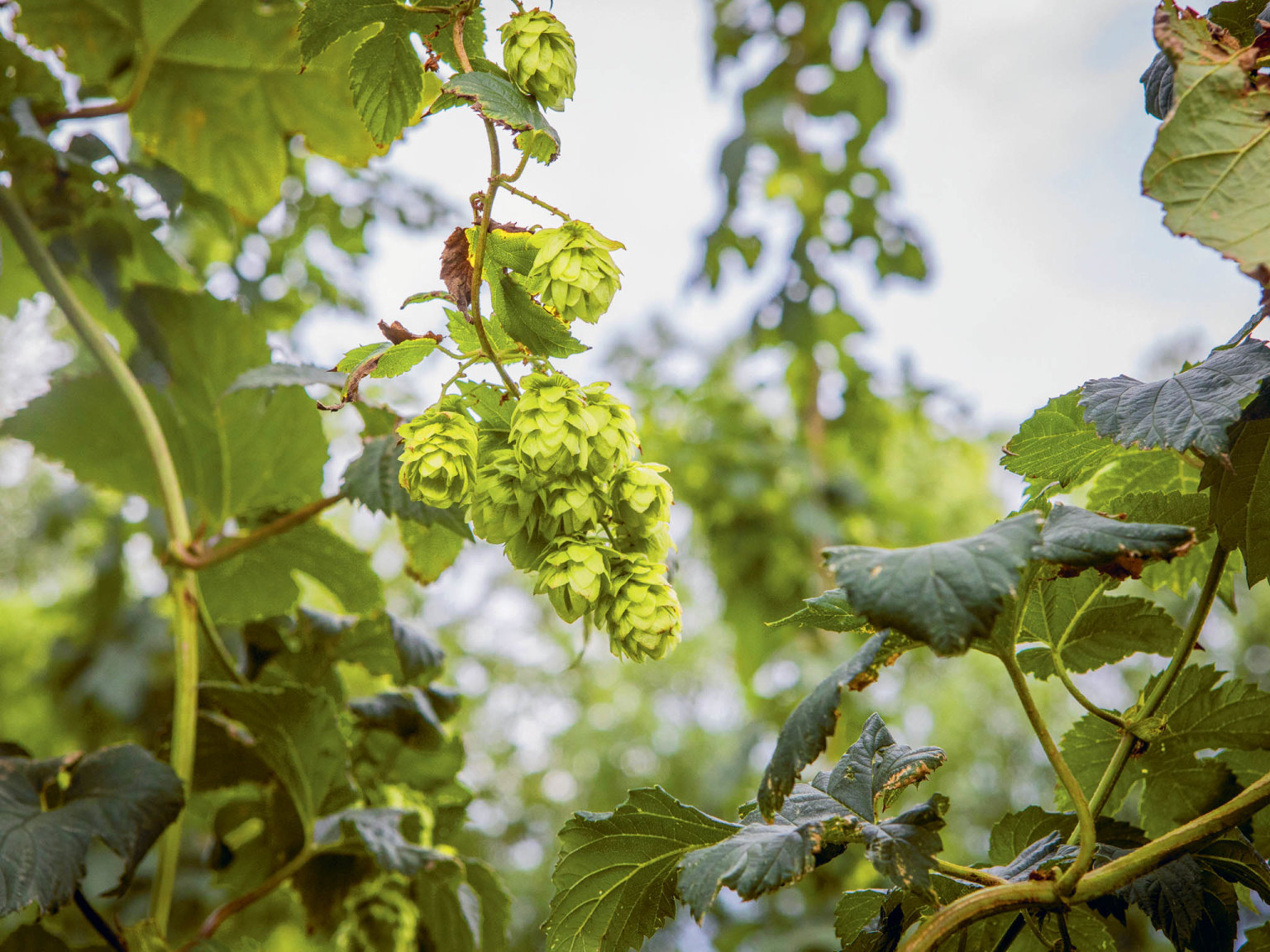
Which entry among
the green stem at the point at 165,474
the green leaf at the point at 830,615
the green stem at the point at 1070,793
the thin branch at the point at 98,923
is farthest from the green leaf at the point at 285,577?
the green stem at the point at 1070,793

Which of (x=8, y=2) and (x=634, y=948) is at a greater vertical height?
(x=8, y=2)

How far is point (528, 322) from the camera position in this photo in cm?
50

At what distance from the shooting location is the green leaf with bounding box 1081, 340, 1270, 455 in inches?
16.8

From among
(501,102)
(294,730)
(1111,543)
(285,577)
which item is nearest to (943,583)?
(1111,543)

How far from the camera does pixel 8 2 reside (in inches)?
35.7

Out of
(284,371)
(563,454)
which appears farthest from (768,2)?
(563,454)

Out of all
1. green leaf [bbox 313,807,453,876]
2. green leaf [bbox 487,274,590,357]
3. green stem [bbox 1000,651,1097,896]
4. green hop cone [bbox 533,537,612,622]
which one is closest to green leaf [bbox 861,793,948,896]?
green stem [bbox 1000,651,1097,896]

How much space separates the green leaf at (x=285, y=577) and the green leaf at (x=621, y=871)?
0.41 meters

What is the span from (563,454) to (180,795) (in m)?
0.46

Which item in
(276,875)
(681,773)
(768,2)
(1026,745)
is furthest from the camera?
(1026,745)

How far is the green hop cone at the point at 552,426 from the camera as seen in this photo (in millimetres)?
463

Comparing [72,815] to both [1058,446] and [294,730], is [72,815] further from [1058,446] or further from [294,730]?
[1058,446]

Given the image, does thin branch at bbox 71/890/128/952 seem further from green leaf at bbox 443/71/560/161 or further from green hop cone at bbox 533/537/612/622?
green leaf at bbox 443/71/560/161

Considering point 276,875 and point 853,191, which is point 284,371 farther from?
point 853,191
